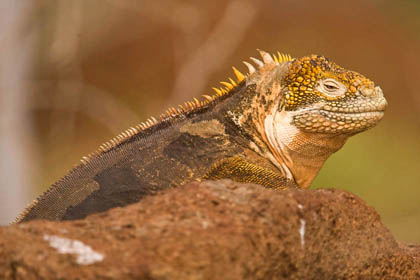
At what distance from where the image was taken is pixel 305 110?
3775 millimetres

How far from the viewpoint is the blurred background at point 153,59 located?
8.91 metres

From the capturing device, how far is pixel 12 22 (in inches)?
335

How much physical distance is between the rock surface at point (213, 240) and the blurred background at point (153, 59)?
6.37 m

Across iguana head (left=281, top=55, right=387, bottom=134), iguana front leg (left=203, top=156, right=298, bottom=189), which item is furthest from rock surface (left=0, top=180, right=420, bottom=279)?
iguana head (left=281, top=55, right=387, bottom=134)

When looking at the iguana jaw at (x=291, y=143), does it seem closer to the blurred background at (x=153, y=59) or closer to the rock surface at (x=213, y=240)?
the rock surface at (x=213, y=240)

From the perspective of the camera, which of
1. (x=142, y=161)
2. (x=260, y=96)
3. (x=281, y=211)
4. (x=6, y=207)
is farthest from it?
(x=6, y=207)

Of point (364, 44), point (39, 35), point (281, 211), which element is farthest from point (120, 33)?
point (281, 211)

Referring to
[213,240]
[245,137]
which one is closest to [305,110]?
[245,137]

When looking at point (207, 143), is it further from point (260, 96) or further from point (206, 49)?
point (206, 49)

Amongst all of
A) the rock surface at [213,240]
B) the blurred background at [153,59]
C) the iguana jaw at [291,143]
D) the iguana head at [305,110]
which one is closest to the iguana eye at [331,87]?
the iguana head at [305,110]

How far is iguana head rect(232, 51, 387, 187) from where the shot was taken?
372cm

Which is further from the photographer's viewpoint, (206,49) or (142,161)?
(206,49)

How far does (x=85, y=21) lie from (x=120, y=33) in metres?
0.59

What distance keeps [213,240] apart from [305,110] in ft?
6.13
